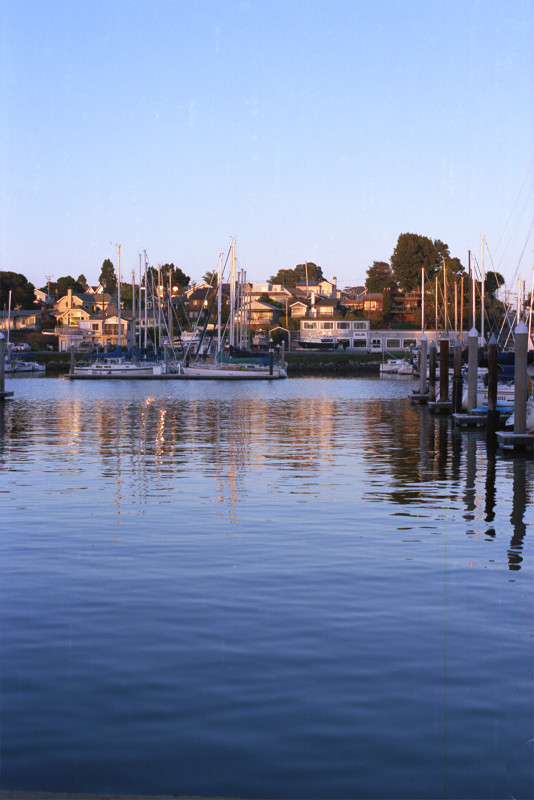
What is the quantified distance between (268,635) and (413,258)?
18593 centimetres

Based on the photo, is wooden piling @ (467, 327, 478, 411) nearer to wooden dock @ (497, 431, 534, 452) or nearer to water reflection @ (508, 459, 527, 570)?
wooden dock @ (497, 431, 534, 452)

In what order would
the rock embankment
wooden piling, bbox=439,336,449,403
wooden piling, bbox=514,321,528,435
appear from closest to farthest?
wooden piling, bbox=514,321,528,435
wooden piling, bbox=439,336,449,403
the rock embankment

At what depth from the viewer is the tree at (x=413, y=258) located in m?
193

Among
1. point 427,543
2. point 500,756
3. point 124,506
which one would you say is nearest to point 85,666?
point 500,756

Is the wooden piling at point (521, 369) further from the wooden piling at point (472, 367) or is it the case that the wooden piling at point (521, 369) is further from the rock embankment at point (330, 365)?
the rock embankment at point (330, 365)

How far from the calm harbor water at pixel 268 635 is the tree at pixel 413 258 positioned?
169257 mm

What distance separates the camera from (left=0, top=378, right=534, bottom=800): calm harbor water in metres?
8.16

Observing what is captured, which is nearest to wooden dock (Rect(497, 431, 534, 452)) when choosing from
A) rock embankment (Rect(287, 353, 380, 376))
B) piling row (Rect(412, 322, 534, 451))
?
piling row (Rect(412, 322, 534, 451))

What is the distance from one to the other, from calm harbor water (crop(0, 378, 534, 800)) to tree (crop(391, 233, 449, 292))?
169 m

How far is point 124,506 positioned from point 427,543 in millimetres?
6935

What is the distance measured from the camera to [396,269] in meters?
196

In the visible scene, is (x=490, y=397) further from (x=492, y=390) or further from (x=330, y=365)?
(x=330, y=365)

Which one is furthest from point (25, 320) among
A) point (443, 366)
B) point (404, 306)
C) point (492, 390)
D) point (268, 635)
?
point (268, 635)

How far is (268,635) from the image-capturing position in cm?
1168
